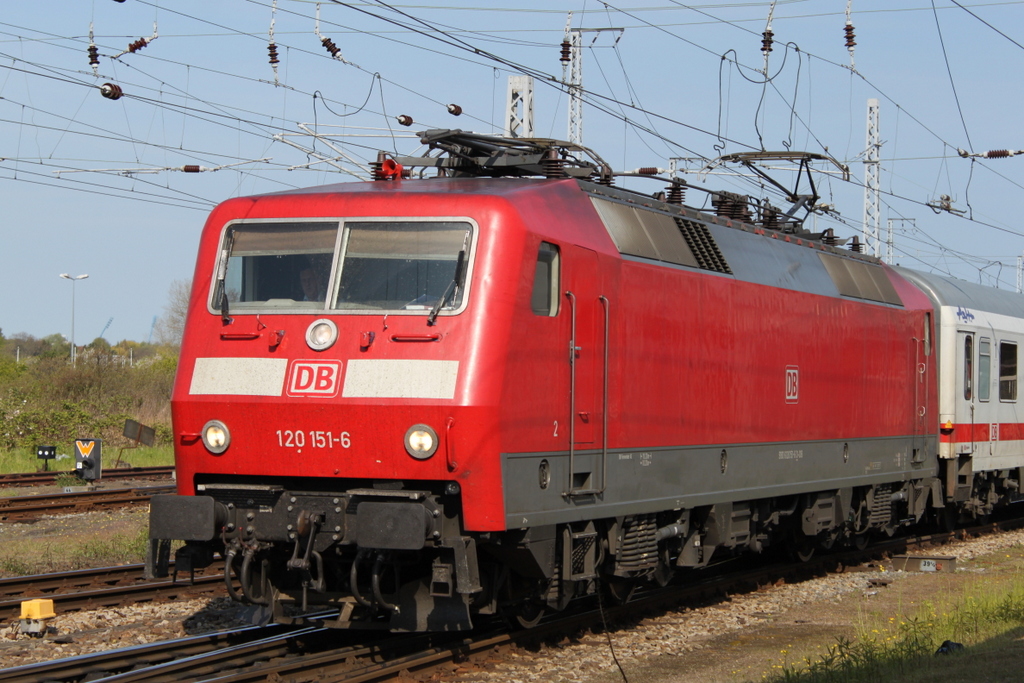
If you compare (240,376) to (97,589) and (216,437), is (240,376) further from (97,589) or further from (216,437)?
(97,589)

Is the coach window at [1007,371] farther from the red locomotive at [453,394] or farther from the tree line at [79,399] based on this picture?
the tree line at [79,399]

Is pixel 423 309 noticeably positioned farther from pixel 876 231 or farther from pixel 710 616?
pixel 876 231

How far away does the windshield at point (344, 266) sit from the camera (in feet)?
27.1

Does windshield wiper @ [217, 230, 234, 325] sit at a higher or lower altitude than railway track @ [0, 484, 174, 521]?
higher

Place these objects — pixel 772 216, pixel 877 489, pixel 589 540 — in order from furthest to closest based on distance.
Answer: pixel 877 489, pixel 772 216, pixel 589 540

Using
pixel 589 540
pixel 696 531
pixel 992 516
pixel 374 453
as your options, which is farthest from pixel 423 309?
pixel 992 516

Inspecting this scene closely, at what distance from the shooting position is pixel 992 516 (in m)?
21.6

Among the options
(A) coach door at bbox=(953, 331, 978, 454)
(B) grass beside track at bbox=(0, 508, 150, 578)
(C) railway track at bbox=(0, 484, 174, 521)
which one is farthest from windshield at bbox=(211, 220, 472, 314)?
(A) coach door at bbox=(953, 331, 978, 454)

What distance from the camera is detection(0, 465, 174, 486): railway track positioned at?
22.7 m

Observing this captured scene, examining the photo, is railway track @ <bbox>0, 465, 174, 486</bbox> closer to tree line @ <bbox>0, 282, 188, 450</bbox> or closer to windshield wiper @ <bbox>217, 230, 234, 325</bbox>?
tree line @ <bbox>0, 282, 188, 450</bbox>

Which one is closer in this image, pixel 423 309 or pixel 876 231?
pixel 423 309

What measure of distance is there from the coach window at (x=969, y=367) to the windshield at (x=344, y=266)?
1179cm

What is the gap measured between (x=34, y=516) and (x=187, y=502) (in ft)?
34.8

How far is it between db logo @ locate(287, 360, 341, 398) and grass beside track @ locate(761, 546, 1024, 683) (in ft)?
12.1
